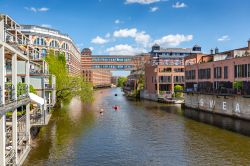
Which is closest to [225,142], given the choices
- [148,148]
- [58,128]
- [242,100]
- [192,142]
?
[192,142]

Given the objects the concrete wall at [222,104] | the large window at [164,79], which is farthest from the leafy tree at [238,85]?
the large window at [164,79]

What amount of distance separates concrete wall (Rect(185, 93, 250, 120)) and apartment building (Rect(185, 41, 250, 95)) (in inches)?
58.3

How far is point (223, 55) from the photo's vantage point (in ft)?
237

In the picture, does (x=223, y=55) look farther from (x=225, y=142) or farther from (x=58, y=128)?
(x=58, y=128)

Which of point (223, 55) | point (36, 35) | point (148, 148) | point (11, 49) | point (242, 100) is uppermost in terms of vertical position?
point (36, 35)

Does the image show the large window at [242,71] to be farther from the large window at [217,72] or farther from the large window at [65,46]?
the large window at [65,46]

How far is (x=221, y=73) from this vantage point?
208 ft

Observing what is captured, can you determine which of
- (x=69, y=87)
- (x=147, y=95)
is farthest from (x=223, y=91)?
(x=147, y=95)

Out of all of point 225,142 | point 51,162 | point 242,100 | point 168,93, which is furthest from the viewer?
point 168,93

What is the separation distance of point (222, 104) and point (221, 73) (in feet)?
28.9

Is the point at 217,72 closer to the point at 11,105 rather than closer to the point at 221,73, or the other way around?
the point at 221,73

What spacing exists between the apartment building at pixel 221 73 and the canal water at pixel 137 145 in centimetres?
1232

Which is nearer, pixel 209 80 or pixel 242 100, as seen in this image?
pixel 242 100

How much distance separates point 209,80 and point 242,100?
1902cm
